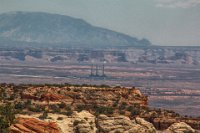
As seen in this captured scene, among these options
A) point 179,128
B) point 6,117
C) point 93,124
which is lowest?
point 179,128

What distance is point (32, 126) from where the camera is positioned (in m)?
36.6

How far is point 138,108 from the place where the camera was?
47.6 m

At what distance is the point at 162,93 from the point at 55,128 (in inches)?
6062

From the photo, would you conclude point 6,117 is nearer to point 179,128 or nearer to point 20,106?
point 20,106

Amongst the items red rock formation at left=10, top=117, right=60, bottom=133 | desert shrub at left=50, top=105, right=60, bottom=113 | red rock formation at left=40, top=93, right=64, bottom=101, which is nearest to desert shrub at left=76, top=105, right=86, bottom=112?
desert shrub at left=50, top=105, right=60, bottom=113

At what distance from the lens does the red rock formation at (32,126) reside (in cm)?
3566

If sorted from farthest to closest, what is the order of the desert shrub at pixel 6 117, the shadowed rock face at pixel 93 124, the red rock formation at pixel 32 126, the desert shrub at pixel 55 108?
1. the desert shrub at pixel 55 108
2. the shadowed rock face at pixel 93 124
3. the red rock formation at pixel 32 126
4. the desert shrub at pixel 6 117

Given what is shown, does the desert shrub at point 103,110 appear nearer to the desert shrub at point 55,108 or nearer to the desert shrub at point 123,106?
the desert shrub at point 123,106

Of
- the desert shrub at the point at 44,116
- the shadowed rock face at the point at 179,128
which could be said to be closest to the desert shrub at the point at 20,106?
the desert shrub at the point at 44,116

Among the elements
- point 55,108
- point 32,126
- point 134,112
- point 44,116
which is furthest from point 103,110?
point 32,126

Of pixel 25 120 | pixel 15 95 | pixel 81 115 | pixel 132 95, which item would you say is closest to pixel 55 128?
pixel 25 120

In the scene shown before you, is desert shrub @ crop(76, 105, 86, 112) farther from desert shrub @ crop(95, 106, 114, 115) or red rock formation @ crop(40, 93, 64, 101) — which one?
red rock formation @ crop(40, 93, 64, 101)

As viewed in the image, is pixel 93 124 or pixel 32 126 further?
pixel 93 124

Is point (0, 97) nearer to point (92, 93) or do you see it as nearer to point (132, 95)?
point (92, 93)
